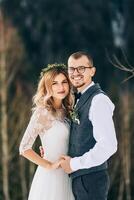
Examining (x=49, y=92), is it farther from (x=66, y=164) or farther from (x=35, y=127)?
(x=66, y=164)

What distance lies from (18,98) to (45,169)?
11.7m

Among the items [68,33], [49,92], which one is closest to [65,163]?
[49,92]

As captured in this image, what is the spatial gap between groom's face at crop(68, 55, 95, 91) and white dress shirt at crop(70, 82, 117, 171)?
192mm

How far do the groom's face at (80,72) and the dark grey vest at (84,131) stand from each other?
6 centimetres

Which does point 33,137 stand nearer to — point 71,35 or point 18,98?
point 18,98

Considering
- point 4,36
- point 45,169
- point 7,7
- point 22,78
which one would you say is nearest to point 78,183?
point 45,169

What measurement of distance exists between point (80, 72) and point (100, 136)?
41 centimetres

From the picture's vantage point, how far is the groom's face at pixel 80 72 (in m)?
5.14

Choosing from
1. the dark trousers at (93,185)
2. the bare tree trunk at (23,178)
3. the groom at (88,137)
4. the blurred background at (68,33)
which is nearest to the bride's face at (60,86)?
the groom at (88,137)

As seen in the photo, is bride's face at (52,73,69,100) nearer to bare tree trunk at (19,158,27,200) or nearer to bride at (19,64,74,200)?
bride at (19,64,74,200)

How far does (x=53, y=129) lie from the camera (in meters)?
5.35

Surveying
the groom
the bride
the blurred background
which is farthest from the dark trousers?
the blurred background

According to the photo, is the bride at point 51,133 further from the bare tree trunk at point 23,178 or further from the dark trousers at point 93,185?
the bare tree trunk at point 23,178

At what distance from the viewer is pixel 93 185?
508cm
